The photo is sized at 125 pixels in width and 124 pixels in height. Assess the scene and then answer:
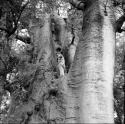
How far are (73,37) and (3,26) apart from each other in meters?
2.74

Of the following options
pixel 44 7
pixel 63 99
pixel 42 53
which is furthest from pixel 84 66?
pixel 44 7

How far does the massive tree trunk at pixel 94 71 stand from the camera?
3.01 m

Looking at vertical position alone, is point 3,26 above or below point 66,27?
above

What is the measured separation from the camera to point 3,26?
24.5 feet

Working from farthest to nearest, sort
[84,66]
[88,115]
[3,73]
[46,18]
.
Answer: [3,73] < [46,18] < [84,66] < [88,115]

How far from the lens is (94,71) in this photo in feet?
10.9

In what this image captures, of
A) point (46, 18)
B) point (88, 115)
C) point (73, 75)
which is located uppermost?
point (46, 18)

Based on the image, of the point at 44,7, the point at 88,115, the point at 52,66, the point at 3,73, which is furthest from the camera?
the point at 3,73

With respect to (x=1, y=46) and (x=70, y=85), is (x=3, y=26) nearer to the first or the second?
(x=1, y=46)

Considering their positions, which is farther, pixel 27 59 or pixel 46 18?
pixel 46 18

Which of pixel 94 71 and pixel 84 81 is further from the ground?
pixel 94 71

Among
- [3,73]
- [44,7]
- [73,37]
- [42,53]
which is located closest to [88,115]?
[42,53]

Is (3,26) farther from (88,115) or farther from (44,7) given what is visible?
(88,115)

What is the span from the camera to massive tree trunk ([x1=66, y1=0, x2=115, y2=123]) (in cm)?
301
